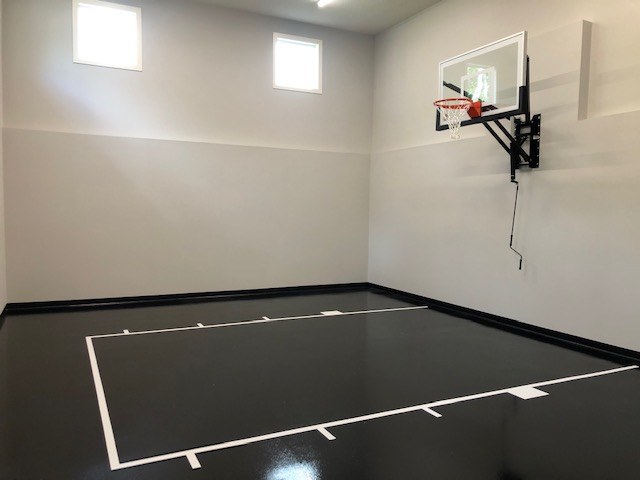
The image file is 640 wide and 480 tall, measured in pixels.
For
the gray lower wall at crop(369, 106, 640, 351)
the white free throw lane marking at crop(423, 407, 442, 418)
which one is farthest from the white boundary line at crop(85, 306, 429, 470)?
the gray lower wall at crop(369, 106, 640, 351)

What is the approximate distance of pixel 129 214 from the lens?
19.9 feet

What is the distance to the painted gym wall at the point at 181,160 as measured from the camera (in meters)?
5.61

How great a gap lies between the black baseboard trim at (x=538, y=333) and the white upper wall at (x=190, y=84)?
110 inches

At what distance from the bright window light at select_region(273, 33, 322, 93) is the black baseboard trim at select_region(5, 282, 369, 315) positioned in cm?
288

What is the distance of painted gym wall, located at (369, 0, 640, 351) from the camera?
4.14 metres

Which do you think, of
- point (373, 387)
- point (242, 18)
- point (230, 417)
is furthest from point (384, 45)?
point (230, 417)

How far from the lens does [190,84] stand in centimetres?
635

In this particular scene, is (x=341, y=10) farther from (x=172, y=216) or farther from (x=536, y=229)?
(x=536, y=229)

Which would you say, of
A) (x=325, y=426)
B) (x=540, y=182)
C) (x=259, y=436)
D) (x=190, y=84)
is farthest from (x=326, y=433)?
(x=190, y=84)

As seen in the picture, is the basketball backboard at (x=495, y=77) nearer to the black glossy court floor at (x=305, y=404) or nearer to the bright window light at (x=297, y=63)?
the black glossy court floor at (x=305, y=404)

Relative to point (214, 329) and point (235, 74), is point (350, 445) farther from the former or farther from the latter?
point (235, 74)

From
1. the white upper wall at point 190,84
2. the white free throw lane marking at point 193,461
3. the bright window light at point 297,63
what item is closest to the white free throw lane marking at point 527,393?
the white free throw lane marking at point 193,461

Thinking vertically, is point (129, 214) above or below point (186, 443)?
above

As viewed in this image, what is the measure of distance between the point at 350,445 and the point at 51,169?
16.1ft
